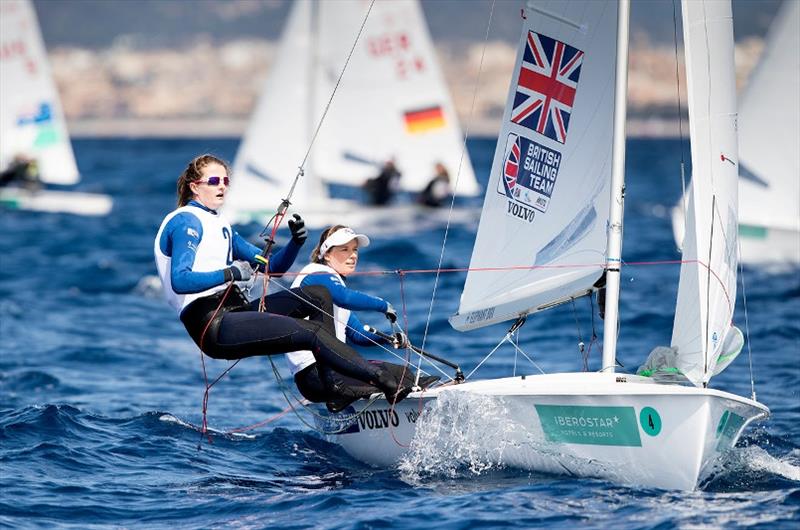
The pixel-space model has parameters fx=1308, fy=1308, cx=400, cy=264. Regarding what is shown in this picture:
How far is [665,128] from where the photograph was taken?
266ft

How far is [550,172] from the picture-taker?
5.93 meters

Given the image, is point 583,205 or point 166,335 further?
point 166,335

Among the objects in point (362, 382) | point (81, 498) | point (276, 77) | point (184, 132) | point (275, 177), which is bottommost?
point (81, 498)

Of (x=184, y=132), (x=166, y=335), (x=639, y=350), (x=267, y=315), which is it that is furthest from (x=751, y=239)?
(x=184, y=132)

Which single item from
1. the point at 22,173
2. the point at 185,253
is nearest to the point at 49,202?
the point at 22,173

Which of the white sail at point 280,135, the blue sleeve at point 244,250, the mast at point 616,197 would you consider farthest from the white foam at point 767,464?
the white sail at point 280,135

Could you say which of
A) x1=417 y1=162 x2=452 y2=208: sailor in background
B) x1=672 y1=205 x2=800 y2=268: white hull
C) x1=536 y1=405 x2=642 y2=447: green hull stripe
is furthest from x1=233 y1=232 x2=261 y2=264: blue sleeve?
x1=417 y1=162 x2=452 y2=208: sailor in background

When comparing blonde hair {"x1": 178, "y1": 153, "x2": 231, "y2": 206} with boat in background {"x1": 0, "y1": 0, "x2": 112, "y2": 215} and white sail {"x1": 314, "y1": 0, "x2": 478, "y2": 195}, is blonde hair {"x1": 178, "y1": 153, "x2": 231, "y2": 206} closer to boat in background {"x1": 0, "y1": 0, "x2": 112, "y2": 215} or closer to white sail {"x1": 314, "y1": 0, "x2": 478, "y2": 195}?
white sail {"x1": 314, "y1": 0, "x2": 478, "y2": 195}

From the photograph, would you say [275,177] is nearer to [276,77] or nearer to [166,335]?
[276,77]

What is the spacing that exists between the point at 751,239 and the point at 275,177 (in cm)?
602

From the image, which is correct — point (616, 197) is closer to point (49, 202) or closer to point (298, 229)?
point (298, 229)

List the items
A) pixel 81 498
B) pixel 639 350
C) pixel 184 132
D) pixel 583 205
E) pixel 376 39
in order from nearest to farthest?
1. pixel 81 498
2. pixel 583 205
3. pixel 639 350
4. pixel 376 39
5. pixel 184 132

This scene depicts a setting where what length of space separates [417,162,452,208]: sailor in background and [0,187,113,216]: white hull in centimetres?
465

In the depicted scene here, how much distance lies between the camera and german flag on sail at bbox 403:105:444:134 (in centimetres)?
1758
